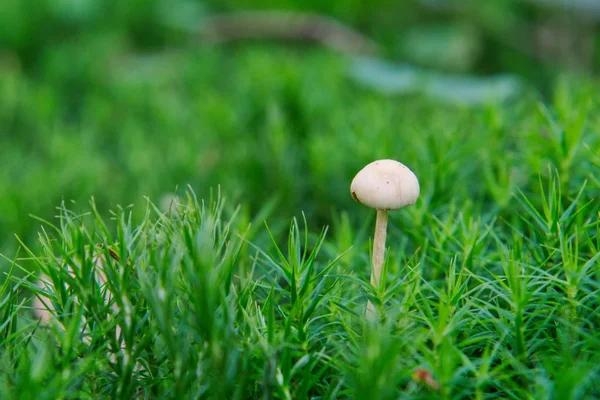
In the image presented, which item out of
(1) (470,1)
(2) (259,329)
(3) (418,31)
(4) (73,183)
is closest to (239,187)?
(4) (73,183)

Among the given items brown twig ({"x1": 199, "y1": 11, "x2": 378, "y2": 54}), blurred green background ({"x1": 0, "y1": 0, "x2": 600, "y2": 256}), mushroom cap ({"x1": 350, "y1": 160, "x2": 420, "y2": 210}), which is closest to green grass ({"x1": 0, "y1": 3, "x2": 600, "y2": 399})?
blurred green background ({"x1": 0, "y1": 0, "x2": 600, "y2": 256})

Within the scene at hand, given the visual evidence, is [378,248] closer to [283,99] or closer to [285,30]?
[283,99]

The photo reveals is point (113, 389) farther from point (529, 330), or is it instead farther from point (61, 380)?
point (529, 330)

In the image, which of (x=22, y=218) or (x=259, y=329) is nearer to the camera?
(x=259, y=329)

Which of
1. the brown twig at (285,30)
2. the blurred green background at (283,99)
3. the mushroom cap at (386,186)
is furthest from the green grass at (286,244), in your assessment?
the brown twig at (285,30)

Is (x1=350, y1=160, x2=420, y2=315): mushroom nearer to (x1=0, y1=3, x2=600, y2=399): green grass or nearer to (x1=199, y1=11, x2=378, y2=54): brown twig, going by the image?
(x1=0, y1=3, x2=600, y2=399): green grass

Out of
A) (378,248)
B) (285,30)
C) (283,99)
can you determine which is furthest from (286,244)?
(285,30)

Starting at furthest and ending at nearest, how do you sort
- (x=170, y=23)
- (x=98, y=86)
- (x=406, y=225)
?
(x=170, y=23) → (x=98, y=86) → (x=406, y=225)
